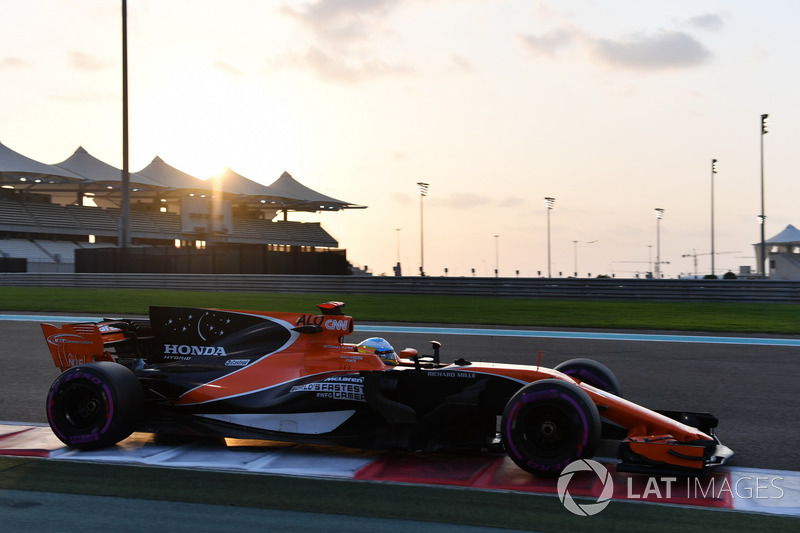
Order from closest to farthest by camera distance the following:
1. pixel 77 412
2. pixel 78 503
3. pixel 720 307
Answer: pixel 78 503 → pixel 77 412 → pixel 720 307

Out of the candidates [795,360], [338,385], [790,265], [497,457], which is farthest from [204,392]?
[790,265]

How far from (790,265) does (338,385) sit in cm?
5206

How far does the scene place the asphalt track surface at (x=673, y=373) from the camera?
6.37 m

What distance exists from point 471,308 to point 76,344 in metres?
14.5

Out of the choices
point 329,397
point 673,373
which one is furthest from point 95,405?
point 673,373

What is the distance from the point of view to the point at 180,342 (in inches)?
257

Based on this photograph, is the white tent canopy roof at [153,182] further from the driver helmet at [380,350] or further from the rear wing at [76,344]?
the driver helmet at [380,350]

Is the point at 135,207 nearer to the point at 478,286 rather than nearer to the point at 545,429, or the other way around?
the point at 478,286

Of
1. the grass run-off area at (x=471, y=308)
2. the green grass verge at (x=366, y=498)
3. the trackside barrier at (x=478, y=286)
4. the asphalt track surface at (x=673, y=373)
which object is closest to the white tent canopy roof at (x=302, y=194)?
the trackside barrier at (x=478, y=286)

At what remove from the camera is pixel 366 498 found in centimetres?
462

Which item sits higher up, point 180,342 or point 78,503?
point 180,342

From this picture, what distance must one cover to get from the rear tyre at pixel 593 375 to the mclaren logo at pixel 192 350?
2763 mm

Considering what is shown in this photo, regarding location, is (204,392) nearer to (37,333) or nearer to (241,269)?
(37,333)

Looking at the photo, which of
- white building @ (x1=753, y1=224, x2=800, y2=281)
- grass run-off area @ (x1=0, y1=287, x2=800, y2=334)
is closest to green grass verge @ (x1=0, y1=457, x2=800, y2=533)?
grass run-off area @ (x1=0, y1=287, x2=800, y2=334)
